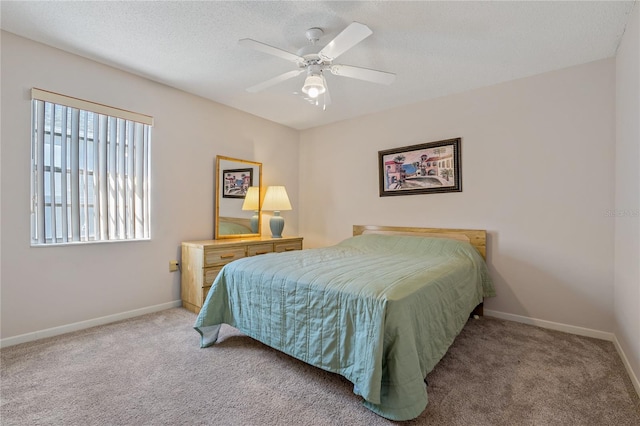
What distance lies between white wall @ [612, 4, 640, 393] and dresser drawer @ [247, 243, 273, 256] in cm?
307

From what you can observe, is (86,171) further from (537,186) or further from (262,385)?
(537,186)

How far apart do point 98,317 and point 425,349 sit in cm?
275

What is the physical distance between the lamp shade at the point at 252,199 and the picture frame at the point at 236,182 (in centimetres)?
5

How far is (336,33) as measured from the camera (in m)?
2.08

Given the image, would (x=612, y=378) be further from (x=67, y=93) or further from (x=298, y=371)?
(x=67, y=93)

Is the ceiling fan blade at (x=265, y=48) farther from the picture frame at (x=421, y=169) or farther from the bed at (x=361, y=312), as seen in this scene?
the picture frame at (x=421, y=169)

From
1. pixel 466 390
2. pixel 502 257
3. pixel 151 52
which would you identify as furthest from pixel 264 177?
pixel 466 390

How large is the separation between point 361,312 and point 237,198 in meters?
2.65

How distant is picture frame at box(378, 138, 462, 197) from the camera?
3102 millimetres

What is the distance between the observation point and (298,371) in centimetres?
187

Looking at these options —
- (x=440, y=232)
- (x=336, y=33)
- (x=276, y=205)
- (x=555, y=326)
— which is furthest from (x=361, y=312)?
(x=276, y=205)

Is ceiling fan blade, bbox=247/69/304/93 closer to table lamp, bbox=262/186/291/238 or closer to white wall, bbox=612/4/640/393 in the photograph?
table lamp, bbox=262/186/291/238

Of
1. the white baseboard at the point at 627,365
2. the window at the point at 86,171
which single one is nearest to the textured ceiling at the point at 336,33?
the window at the point at 86,171

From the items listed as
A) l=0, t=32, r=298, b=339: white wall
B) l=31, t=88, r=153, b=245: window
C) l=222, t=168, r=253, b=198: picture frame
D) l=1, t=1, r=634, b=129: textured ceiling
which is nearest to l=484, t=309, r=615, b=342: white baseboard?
l=1, t=1, r=634, b=129: textured ceiling
